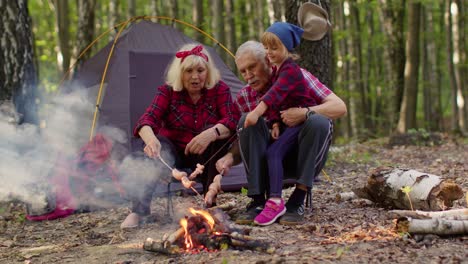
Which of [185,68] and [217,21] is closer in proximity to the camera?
[185,68]

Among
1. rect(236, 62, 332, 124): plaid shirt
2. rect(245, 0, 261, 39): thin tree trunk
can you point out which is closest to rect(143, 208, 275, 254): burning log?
rect(236, 62, 332, 124): plaid shirt

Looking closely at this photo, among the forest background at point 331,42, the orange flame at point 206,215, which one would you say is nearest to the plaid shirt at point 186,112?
the orange flame at point 206,215

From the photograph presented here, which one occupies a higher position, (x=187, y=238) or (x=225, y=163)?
(x=225, y=163)

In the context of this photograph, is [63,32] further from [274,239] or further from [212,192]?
[274,239]

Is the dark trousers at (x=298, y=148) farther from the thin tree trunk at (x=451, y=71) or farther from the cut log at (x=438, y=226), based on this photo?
the thin tree trunk at (x=451, y=71)

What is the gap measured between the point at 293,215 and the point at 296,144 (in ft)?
1.54

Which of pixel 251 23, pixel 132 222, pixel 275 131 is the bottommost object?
pixel 132 222

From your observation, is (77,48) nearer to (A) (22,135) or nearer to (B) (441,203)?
(A) (22,135)

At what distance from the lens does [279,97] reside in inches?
134

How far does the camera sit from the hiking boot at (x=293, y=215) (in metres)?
3.44

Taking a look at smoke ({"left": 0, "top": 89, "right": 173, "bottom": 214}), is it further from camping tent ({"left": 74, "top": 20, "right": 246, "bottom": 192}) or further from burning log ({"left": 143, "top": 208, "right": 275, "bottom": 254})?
burning log ({"left": 143, "top": 208, "right": 275, "bottom": 254})

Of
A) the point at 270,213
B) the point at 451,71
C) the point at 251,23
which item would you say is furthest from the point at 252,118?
the point at 251,23

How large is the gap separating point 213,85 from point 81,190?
5.80 feet

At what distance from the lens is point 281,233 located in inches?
130
